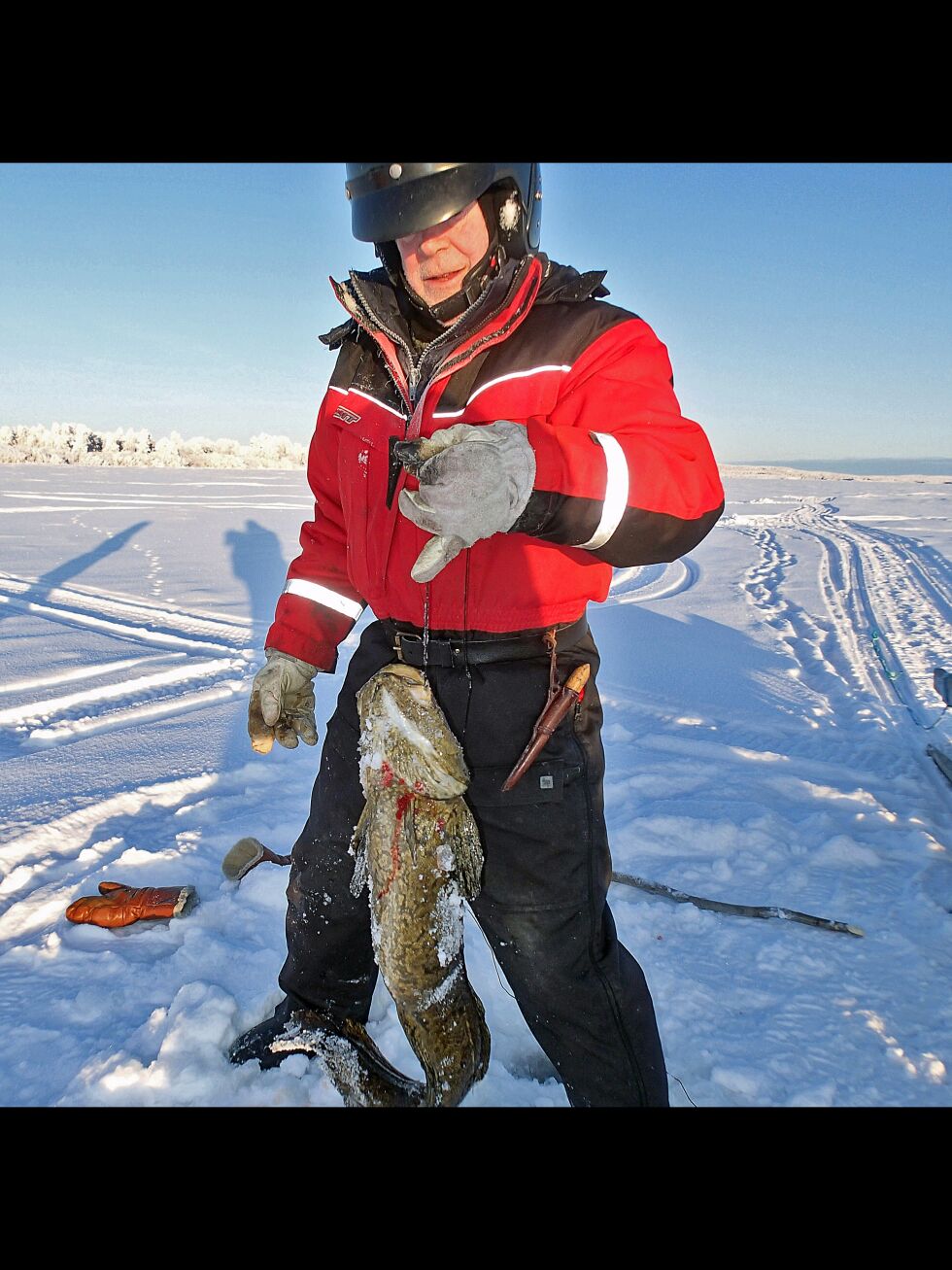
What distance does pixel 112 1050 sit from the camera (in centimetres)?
206

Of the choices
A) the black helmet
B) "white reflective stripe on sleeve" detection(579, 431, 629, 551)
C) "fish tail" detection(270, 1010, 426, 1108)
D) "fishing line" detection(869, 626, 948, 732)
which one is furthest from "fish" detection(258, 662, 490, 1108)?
"fishing line" detection(869, 626, 948, 732)

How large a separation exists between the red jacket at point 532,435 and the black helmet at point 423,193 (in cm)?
15

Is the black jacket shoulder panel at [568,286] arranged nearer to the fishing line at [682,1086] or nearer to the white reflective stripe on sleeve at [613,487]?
the white reflective stripe on sleeve at [613,487]

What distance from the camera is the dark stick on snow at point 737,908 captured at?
2627 millimetres

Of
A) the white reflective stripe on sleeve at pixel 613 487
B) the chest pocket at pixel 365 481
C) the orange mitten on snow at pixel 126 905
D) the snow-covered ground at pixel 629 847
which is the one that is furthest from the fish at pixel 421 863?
the orange mitten on snow at pixel 126 905

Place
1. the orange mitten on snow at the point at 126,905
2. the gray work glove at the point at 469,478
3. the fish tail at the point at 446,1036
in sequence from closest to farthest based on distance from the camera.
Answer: the gray work glove at the point at 469,478, the fish tail at the point at 446,1036, the orange mitten on snow at the point at 126,905

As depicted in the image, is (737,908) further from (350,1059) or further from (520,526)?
(520,526)

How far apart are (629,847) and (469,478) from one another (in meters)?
2.33

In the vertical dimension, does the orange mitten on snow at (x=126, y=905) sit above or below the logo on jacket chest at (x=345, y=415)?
below

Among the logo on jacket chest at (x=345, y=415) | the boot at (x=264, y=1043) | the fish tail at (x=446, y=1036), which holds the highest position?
the logo on jacket chest at (x=345, y=415)

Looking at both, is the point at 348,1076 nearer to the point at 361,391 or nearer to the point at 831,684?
the point at 361,391

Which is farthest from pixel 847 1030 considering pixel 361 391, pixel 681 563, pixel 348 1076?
pixel 681 563

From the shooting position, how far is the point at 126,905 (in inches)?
101
